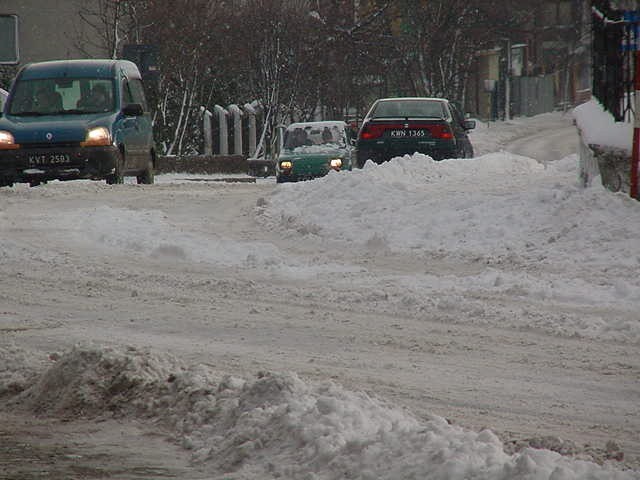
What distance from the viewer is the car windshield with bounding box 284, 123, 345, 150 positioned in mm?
25531

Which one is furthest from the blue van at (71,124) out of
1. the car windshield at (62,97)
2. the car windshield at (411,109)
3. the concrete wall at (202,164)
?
the concrete wall at (202,164)

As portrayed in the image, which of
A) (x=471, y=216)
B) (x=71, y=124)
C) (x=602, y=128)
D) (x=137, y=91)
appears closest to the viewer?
(x=471, y=216)

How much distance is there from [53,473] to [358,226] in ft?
27.6

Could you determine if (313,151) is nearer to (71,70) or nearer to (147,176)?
(147,176)

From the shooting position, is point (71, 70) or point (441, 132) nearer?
point (71, 70)

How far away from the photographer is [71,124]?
1795 cm

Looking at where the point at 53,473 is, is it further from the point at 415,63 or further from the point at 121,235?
the point at 415,63

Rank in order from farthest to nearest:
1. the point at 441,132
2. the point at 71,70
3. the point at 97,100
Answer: the point at 441,132 → the point at 71,70 → the point at 97,100

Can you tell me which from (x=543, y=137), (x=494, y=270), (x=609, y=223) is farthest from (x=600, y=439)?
(x=543, y=137)

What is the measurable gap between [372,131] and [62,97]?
5.58m

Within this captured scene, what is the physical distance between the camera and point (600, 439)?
5.54m

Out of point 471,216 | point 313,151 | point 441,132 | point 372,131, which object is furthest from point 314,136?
point 471,216

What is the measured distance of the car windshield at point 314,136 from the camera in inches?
1005

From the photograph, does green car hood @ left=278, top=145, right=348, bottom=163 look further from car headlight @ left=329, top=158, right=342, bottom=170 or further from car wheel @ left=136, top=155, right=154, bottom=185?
car wheel @ left=136, top=155, right=154, bottom=185
